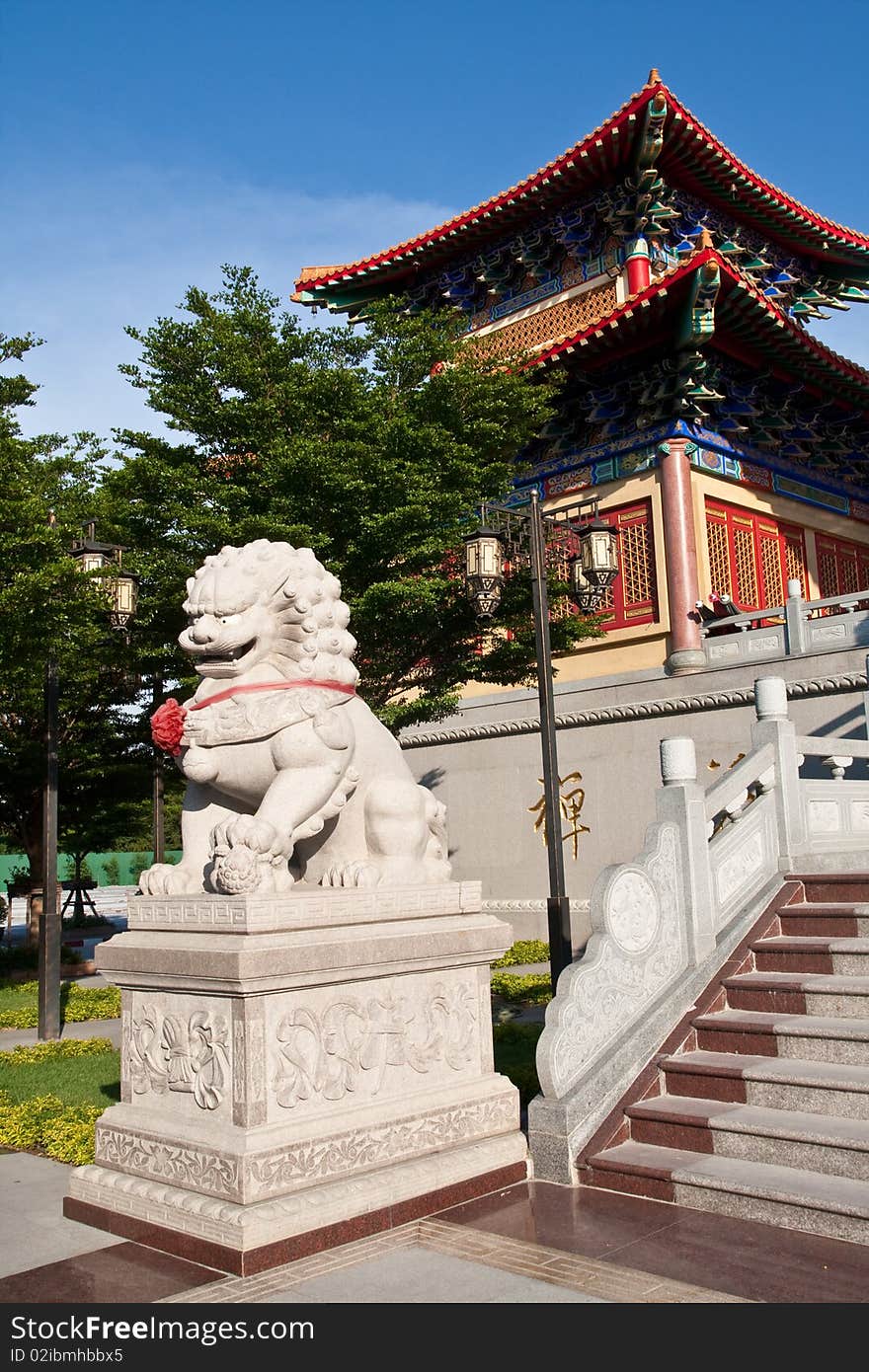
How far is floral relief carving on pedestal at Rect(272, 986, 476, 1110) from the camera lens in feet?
12.6

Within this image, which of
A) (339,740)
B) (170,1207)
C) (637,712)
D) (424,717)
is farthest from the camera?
(637,712)

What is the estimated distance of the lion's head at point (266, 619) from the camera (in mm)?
4473

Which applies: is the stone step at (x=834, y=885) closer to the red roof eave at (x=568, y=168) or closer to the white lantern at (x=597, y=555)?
the white lantern at (x=597, y=555)

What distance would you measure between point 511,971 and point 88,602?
6.25 m

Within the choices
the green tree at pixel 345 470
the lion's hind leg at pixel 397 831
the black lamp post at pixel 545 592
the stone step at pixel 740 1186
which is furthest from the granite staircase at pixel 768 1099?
the green tree at pixel 345 470

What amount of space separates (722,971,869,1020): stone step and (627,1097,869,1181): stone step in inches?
27.1

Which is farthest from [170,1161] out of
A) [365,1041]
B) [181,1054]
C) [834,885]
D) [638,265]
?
[638,265]

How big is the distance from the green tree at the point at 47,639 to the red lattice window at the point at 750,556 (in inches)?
307

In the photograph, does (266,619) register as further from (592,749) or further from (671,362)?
(671,362)

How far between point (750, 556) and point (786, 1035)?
10.8 m

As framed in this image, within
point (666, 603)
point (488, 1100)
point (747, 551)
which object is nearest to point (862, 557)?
point (747, 551)

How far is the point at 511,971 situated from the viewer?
12047 millimetres

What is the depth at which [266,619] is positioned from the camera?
452 cm
